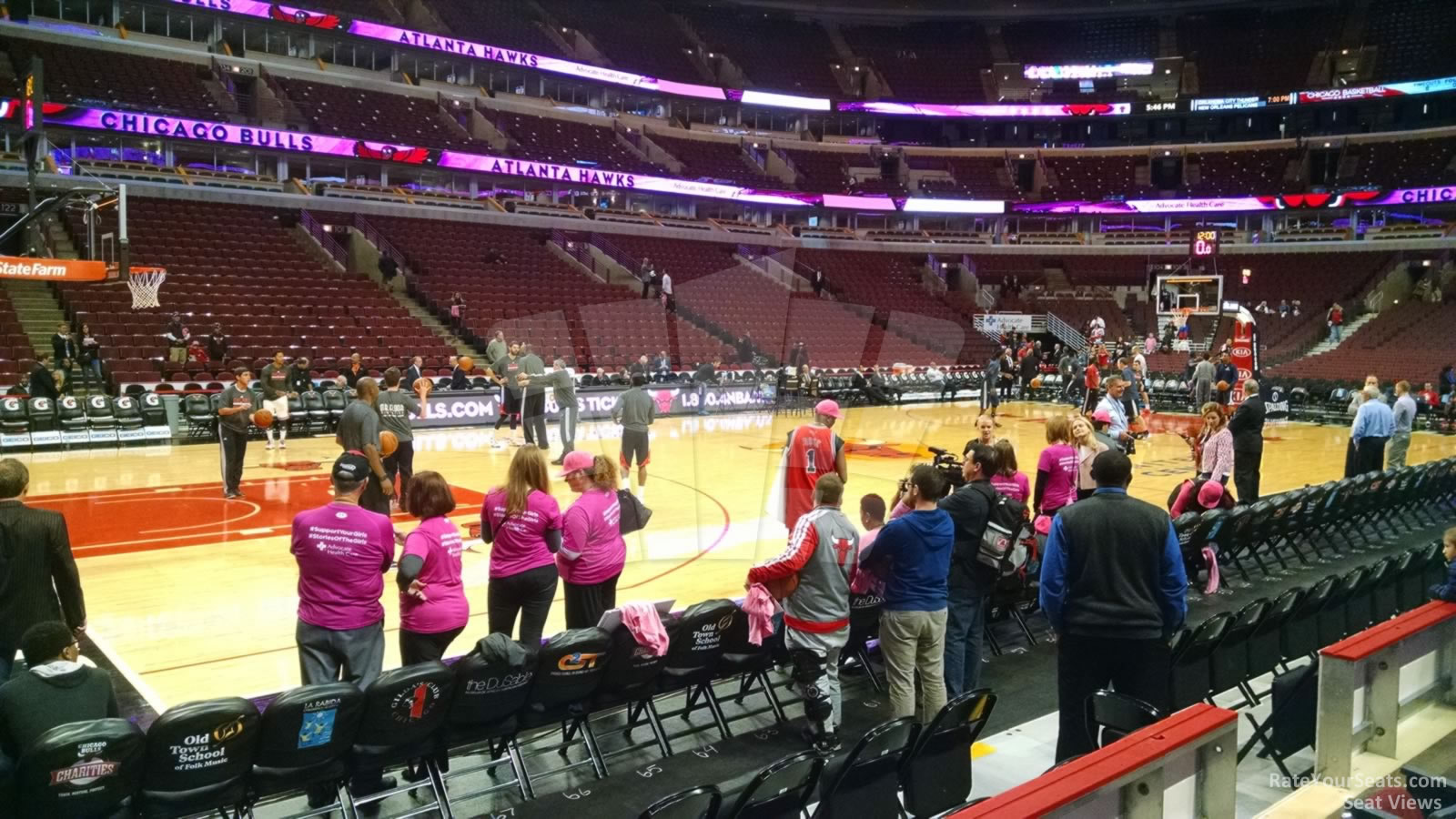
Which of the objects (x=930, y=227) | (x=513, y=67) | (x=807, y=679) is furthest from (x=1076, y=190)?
(x=807, y=679)

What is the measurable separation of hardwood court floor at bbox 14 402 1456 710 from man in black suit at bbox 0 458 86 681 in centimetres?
116

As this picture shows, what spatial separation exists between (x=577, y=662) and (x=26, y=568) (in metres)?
2.64

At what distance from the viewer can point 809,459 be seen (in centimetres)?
736

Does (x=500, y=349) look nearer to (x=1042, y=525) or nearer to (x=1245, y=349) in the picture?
(x=1042, y=525)

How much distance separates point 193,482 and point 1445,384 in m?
27.4

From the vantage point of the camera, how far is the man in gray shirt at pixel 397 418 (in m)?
9.70

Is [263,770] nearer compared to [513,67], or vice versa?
[263,770]

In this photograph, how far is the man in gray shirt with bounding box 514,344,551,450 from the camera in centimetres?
1326

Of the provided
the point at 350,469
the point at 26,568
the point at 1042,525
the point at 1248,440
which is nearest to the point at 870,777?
the point at 350,469

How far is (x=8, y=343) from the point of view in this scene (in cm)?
1775

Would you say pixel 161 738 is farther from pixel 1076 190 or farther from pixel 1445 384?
pixel 1076 190

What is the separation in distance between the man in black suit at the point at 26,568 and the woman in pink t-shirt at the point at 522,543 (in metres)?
1.95

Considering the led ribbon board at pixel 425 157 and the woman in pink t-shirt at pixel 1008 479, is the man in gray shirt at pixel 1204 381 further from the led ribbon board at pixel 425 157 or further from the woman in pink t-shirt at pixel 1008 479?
the led ribbon board at pixel 425 157

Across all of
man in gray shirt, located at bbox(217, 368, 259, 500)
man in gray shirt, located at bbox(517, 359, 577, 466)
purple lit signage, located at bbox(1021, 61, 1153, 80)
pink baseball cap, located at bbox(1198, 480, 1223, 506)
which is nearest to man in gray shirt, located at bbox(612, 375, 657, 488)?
man in gray shirt, located at bbox(517, 359, 577, 466)
